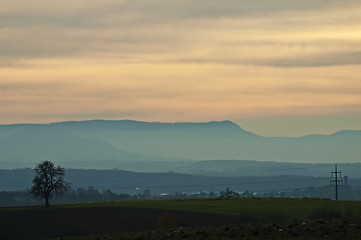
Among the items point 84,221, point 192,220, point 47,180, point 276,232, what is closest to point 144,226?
point 192,220

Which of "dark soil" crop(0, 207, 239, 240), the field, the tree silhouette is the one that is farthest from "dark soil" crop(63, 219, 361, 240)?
the tree silhouette

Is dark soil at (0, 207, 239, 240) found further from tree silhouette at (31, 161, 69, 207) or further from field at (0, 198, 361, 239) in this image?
tree silhouette at (31, 161, 69, 207)

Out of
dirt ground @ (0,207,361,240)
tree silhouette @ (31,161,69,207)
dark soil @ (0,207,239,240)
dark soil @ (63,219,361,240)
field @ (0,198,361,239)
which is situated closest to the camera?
dark soil @ (63,219,361,240)

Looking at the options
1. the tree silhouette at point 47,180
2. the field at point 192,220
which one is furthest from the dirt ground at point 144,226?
the tree silhouette at point 47,180

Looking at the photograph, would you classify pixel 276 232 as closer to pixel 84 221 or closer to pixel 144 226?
pixel 144 226

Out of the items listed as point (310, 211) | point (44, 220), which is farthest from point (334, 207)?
point (44, 220)

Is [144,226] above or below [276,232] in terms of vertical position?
below

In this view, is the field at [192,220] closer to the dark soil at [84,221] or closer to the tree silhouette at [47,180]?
the dark soil at [84,221]

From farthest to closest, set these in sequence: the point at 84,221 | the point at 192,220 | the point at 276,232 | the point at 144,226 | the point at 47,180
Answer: the point at 47,180 < the point at 84,221 < the point at 192,220 < the point at 144,226 < the point at 276,232

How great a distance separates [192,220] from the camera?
104m

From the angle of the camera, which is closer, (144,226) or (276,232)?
(276,232)

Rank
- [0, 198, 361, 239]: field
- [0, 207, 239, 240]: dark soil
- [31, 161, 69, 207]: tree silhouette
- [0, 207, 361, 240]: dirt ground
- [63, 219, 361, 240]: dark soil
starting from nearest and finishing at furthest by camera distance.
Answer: [63, 219, 361, 240]: dark soil < [0, 207, 361, 240]: dirt ground < [0, 198, 361, 239]: field < [0, 207, 239, 240]: dark soil < [31, 161, 69, 207]: tree silhouette

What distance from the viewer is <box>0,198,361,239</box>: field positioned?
6344 centimetres

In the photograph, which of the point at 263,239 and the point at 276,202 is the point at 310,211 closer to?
the point at 276,202
